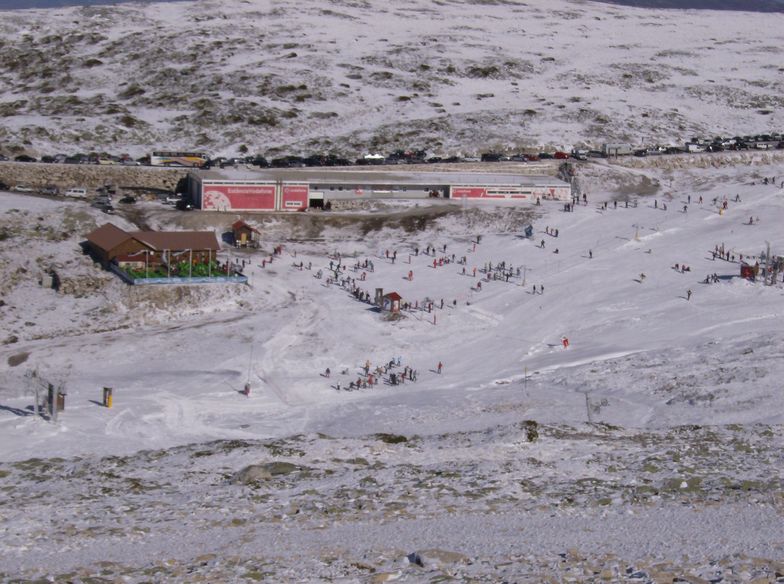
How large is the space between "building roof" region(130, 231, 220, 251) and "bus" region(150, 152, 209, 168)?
21202 mm

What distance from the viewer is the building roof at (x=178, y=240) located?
182 feet

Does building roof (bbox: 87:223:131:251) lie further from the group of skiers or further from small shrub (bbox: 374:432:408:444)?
small shrub (bbox: 374:432:408:444)

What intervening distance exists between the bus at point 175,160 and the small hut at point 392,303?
2943 centimetres

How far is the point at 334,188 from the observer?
70750 mm

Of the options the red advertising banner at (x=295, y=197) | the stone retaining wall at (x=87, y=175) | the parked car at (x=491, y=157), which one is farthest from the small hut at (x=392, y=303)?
the parked car at (x=491, y=157)

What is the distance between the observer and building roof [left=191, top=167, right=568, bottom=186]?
70250 millimetres

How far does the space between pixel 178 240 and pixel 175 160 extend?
77.6 ft

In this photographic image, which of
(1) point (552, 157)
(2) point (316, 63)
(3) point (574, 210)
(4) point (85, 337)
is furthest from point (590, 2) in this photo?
(4) point (85, 337)

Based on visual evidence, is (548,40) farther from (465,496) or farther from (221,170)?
(465,496)

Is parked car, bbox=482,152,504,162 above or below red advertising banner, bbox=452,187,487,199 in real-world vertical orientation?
above

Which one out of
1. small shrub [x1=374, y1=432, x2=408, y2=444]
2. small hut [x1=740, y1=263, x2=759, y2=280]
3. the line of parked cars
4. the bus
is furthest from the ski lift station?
small shrub [x1=374, y1=432, x2=408, y2=444]

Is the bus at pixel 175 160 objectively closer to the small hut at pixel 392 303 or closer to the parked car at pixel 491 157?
the parked car at pixel 491 157

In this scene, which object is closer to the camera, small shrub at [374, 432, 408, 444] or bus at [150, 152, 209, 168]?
small shrub at [374, 432, 408, 444]

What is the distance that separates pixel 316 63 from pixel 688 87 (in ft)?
122
